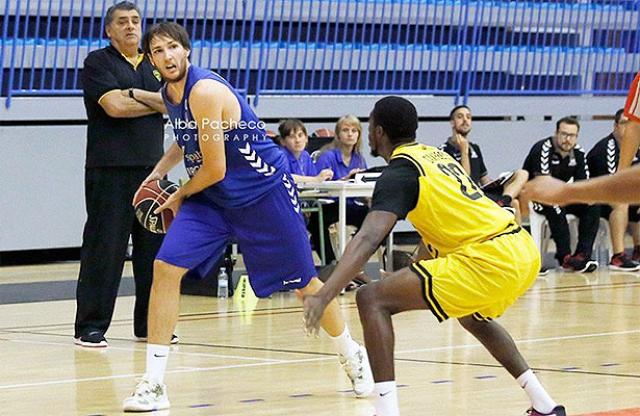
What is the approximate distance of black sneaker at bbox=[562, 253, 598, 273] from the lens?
15008 mm

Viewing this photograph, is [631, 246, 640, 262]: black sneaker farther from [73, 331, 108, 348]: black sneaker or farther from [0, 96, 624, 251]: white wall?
[73, 331, 108, 348]: black sneaker

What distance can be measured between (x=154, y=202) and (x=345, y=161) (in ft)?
21.0

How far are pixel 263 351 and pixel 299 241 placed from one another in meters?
1.81

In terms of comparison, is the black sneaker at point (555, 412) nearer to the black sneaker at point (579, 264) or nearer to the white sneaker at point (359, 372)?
the white sneaker at point (359, 372)

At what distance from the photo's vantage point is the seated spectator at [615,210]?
15347 millimetres

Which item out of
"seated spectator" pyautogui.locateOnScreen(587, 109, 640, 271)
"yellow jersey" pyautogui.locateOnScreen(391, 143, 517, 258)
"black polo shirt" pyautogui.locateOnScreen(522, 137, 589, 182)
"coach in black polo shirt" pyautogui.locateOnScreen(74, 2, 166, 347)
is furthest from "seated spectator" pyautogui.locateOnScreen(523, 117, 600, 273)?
"yellow jersey" pyautogui.locateOnScreen(391, 143, 517, 258)

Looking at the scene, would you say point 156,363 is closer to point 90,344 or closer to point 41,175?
point 90,344

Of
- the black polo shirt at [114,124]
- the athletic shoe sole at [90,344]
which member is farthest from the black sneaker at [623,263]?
the athletic shoe sole at [90,344]

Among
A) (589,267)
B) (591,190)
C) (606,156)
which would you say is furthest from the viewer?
(606,156)

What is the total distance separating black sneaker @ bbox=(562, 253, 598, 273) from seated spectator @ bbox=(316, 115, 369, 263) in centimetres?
245

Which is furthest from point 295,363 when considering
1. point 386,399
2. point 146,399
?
point 386,399

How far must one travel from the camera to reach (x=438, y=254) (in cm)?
647

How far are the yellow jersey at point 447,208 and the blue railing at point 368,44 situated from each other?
960cm

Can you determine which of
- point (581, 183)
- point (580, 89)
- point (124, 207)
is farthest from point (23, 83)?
point (581, 183)
